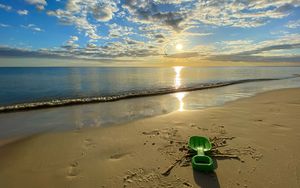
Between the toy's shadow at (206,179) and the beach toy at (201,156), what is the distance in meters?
0.13

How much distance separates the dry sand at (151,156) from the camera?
493cm

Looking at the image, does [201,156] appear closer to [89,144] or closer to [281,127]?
[89,144]

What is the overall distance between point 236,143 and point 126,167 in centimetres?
358

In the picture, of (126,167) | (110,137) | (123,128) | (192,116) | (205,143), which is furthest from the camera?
(192,116)

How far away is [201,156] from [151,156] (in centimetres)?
139

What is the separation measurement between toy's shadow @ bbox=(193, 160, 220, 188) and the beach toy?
0.13 metres

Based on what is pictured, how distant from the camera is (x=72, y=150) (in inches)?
266

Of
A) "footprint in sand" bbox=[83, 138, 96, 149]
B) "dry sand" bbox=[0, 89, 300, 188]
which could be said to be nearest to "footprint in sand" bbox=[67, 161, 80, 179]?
"dry sand" bbox=[0, 89, 300, 188]

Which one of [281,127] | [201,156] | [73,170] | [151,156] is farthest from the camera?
[281,127]

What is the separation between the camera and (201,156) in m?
5.57

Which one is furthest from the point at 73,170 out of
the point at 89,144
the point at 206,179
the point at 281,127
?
the point at 281,127

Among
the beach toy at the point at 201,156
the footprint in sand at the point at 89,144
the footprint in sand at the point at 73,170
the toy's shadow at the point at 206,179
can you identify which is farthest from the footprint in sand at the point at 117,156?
the toy's shadow at the point at 206,179

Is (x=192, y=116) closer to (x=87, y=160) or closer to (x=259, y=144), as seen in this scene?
(x=259, y=144)

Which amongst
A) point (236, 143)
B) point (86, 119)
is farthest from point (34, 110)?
point (236, 143)
